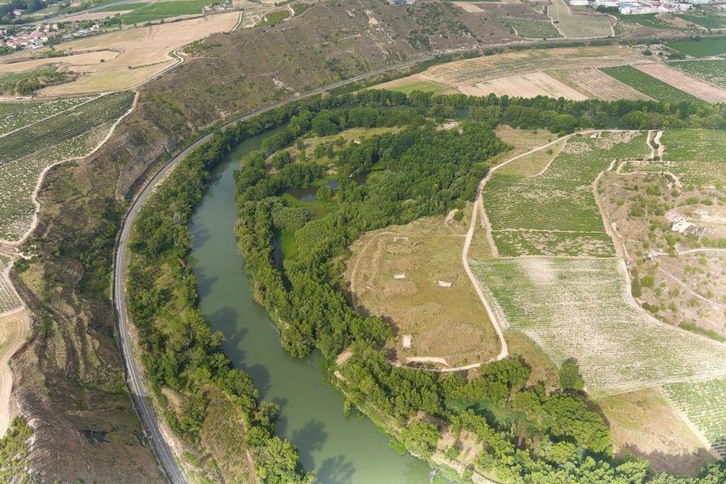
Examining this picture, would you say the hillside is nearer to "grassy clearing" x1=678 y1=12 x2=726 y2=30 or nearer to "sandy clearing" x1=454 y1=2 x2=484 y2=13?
"sandy clearing" x1=454 y1=2 x2=484 y2=13

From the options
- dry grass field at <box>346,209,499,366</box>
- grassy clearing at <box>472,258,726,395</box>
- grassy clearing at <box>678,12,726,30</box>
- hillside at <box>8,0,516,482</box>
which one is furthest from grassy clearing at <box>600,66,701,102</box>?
dry grass field at <box>346,209,499,366</box>

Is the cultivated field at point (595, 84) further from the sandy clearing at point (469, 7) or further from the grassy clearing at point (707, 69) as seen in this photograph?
the sandy clearing at point (469, 7)

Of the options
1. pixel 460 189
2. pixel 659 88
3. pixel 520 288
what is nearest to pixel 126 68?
pixel 460 189

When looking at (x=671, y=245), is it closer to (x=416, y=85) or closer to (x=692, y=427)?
(x=692, y=427)

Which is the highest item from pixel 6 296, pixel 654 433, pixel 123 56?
pixel 123 56

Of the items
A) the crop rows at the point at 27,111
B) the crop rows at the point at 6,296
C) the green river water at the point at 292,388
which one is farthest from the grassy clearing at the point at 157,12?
the crop rows at the point at 6,296

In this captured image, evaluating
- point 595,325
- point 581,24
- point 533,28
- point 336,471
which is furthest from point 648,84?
point 336,471
